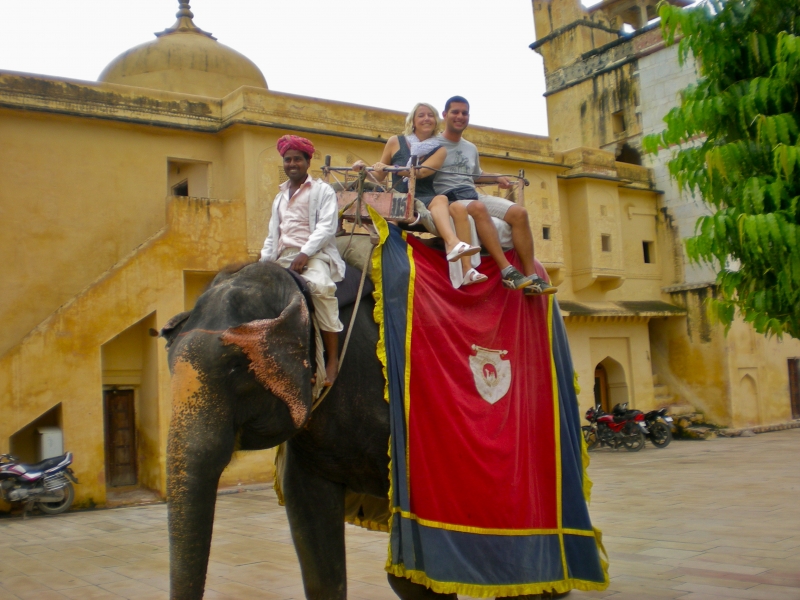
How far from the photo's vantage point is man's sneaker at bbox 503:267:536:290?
14.1 ft

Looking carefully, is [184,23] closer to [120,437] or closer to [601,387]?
[120,437]

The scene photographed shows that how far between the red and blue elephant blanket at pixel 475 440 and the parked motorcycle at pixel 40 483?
29.6 feet

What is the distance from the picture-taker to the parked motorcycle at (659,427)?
1895 cm

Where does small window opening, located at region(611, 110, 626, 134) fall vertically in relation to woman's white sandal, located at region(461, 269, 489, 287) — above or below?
above

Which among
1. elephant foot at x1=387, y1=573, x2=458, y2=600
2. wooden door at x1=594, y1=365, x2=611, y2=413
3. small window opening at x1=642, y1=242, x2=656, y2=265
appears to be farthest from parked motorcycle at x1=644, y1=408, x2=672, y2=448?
elephant foot at x1=387, y1=573, x2=458, y2=600

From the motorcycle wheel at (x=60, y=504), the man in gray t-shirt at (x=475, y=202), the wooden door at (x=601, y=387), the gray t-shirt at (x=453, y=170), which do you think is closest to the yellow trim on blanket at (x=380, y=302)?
the man in gray t-shirt at (x=475, y=202)

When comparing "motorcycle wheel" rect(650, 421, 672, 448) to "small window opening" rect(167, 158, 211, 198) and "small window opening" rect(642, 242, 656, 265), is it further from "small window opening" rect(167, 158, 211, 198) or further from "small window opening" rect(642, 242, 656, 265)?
"small window opening" rect(167, 158, 211, 198)

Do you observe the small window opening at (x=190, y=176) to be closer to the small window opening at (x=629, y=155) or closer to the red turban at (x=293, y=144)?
the red turban at (x=293, y=144)

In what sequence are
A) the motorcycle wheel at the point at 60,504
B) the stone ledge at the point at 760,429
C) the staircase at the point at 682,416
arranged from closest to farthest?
the motorcycle wheel at the point at 60,504 < the staircase at the point at 682,416 < the stone ledge at the point at 760,429

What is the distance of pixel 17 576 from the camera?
742cm

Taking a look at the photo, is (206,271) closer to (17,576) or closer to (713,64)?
(17,576)

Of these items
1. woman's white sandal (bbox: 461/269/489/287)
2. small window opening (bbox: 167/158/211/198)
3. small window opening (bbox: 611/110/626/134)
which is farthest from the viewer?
small window opening (bbox: 611/110/626/134)

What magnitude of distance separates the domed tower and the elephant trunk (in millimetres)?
14181

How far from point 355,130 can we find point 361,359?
11.8m
